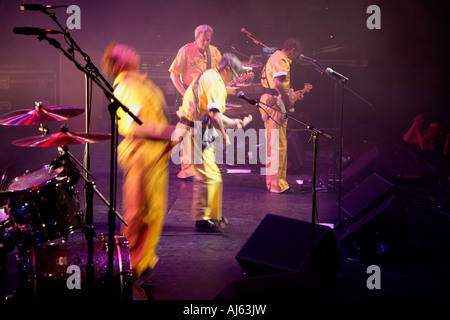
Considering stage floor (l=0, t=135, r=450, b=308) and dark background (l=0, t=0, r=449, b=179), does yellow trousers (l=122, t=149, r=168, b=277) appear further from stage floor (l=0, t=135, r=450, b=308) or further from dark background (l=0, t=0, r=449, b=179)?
dark background (l=0, t=0, r=449, b=179)

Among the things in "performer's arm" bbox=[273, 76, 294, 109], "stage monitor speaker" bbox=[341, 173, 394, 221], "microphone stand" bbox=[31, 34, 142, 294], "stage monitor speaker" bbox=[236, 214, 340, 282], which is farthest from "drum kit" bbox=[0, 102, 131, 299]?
"performer's arm" bbox=[273, 76, 294, 109]

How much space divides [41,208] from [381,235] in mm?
3246

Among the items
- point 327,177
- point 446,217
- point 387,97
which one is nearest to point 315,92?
point 387,97

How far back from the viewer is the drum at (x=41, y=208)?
12.9 feet

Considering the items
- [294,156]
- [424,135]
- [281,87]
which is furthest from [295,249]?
[424,135]

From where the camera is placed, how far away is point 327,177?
8805 mm

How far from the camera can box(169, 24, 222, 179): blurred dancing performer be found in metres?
8.75

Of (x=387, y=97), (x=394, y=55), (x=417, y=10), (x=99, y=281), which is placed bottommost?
(x=99, y=281)

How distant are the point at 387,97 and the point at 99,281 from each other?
1035 cm

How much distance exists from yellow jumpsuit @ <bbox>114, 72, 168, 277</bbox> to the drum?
52 centimetres

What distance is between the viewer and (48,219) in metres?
4.02
